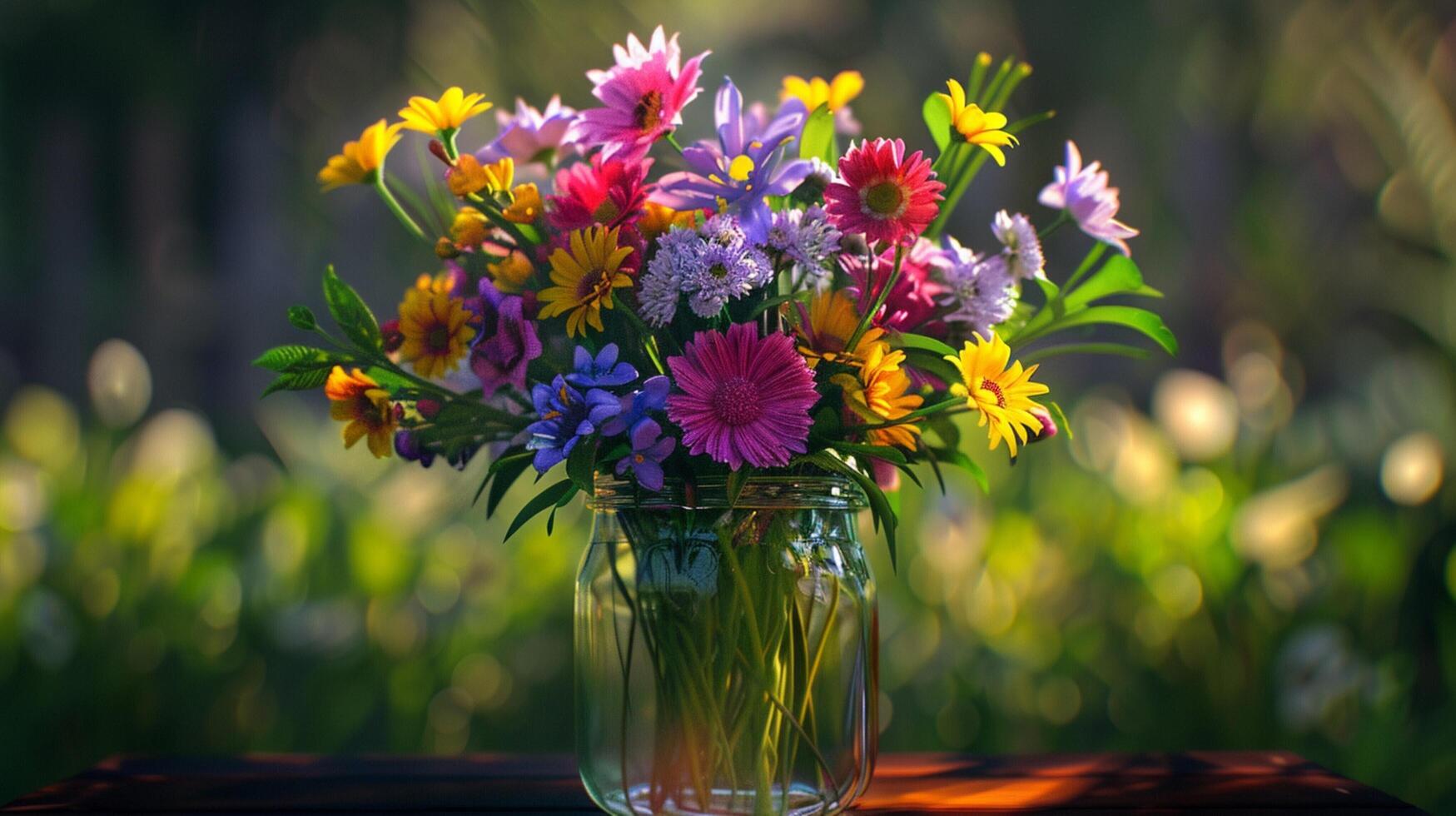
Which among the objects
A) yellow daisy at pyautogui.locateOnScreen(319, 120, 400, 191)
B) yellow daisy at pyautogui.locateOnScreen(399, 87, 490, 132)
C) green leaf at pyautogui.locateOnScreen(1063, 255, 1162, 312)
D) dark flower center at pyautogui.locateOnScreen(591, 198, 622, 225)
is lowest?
green leaf at pyautogui.locateOnScreen(1063, 255, 1162, 312)

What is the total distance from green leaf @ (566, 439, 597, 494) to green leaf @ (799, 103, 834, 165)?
0.26 meters

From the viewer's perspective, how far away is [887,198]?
0.74 metres

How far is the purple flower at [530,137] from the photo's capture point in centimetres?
89

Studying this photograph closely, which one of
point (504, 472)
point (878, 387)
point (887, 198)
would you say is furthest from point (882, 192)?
point (504, 472)

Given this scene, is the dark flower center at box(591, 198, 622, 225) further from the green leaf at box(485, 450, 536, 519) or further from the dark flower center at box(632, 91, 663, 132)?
the green leaf at box(485, 450, 536, 519)

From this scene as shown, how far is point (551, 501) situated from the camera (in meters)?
0.80

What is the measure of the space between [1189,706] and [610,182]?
3.71 ft

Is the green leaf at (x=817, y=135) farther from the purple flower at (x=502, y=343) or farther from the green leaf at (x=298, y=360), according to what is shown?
the green leaf at (x=298, y=360)

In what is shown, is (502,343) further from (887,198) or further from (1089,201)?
(1089,201)

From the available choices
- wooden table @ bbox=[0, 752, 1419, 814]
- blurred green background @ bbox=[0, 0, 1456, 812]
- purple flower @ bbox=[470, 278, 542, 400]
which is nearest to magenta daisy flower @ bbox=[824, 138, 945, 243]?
purple flower @ bbox=[470, 278, 542, 400]

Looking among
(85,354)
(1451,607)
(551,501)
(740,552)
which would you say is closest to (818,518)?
(740,552)

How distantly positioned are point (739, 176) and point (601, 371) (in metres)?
0.15

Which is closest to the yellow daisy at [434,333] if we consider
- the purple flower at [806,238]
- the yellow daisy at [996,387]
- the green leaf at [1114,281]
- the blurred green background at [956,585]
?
the purple flower at [806,238]

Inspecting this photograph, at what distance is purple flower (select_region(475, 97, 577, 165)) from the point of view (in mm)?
891
